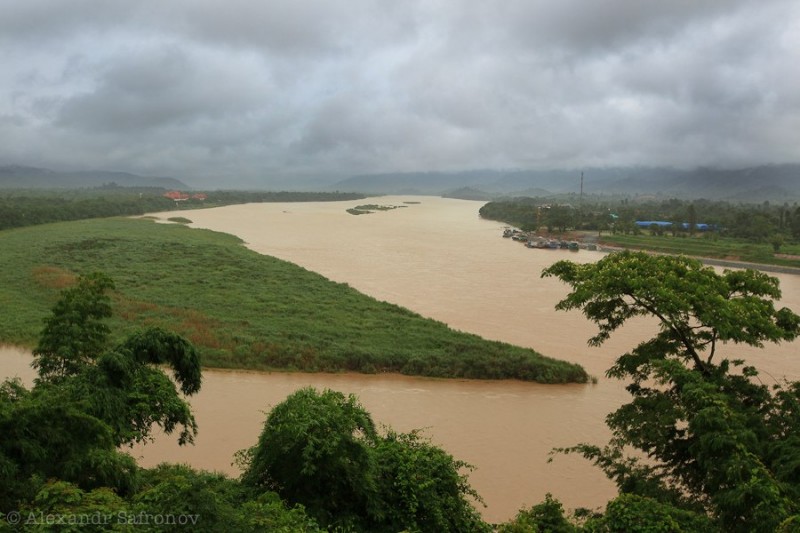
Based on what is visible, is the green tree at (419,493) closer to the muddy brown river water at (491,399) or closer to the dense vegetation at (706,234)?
the muddy brown river water at (491,399)

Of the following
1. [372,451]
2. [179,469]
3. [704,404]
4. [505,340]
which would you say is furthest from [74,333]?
[505,340]

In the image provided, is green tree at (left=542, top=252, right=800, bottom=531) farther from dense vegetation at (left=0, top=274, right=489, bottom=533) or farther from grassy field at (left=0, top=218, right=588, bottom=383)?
grassy field at (left=0, top=218, right=588, bottom=383)

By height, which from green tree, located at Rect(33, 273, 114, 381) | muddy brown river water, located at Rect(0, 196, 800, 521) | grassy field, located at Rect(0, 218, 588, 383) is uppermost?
green tree, located at Rect(33, 273, 114, 381)

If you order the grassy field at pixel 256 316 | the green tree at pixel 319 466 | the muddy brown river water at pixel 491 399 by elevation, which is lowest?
the muddy brown river water at pixel 491 399

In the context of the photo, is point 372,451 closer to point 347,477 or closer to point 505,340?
point 347,477

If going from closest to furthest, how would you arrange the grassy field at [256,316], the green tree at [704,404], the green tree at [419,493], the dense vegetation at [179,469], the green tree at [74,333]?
the dense vegetation at [179,469], the green tree at [704,404], the green tree at [419,493], the green tree at [74,333], the grassy field at [256,316]

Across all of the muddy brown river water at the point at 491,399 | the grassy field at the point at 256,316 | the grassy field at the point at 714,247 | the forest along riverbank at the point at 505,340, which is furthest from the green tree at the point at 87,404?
the grassy field at the point at 714,247

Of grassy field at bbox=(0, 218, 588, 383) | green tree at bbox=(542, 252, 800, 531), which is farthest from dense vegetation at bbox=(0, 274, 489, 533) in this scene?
grassy field at bbox=(0, 218, 588, 383)
